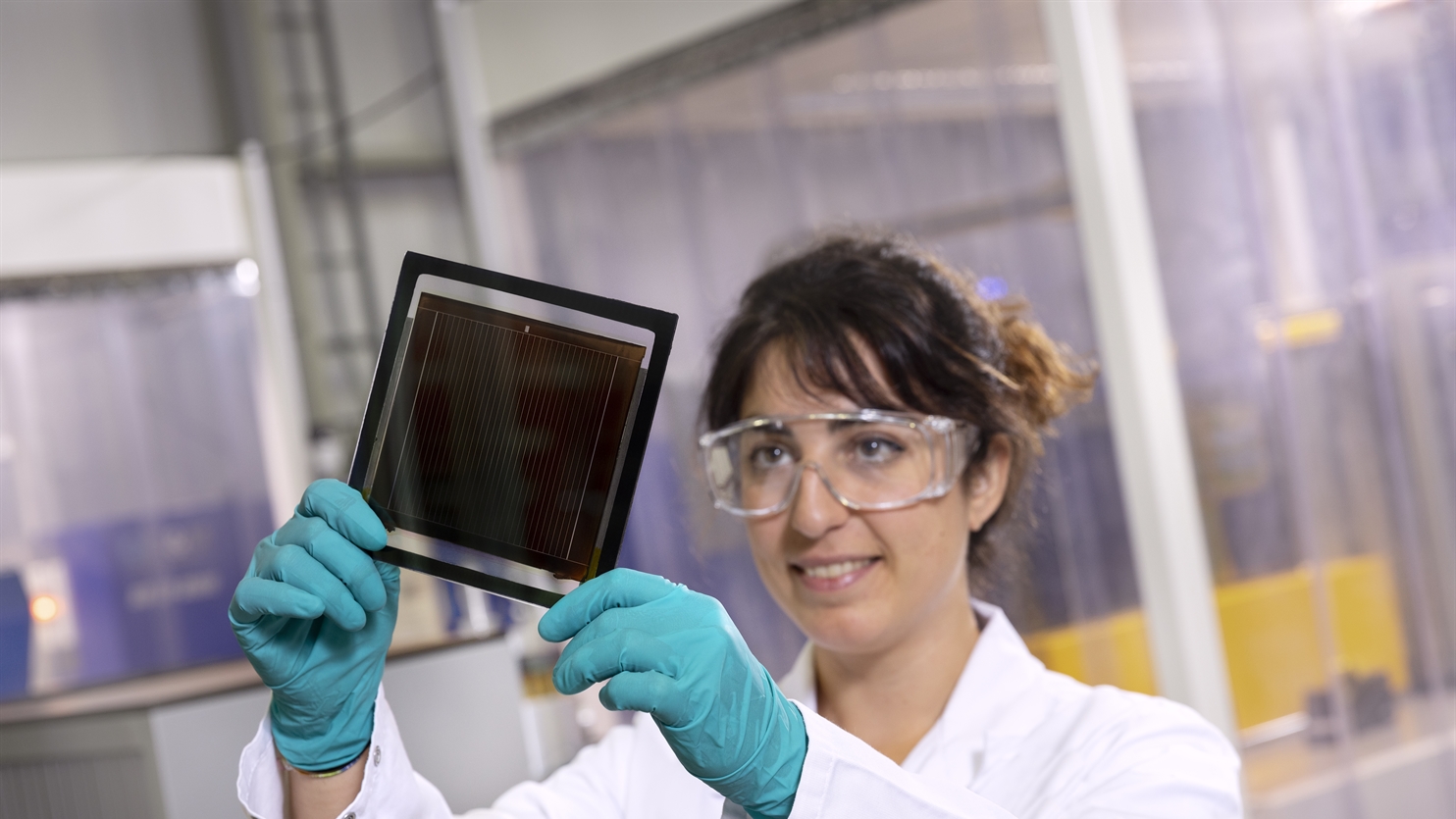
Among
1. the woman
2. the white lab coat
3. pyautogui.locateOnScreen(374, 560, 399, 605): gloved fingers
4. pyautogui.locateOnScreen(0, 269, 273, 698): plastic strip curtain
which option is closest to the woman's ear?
the woman

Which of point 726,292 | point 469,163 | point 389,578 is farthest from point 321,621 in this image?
point 726,292

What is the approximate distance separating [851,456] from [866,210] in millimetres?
1587

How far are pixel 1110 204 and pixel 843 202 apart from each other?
0.61 meters

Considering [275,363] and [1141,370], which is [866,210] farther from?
[275,363]

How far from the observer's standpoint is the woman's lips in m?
1.20

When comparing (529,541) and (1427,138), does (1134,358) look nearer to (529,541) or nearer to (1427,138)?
(1427,138)

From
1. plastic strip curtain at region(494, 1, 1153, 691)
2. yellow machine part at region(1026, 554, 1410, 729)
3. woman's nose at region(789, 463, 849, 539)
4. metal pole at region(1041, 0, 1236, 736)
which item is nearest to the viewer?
woman's nose at region(789, 463, 849, 539)

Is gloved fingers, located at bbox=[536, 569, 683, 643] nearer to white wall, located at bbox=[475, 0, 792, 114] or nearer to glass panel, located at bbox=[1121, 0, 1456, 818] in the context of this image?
glass panel, located at bbox=[1121, 0, 1456, 818]

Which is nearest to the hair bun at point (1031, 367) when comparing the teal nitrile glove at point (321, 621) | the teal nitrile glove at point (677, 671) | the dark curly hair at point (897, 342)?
the dark curly hair at point (897, 342)

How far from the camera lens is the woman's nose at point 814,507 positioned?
45.9 inches

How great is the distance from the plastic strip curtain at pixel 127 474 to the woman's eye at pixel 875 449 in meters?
0.58

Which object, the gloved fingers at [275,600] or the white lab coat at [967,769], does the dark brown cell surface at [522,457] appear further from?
the white lab coat at [967,769]

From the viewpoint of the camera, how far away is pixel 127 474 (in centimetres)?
117

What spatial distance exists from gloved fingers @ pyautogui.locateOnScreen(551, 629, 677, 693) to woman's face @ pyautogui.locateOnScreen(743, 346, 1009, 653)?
0.34m
